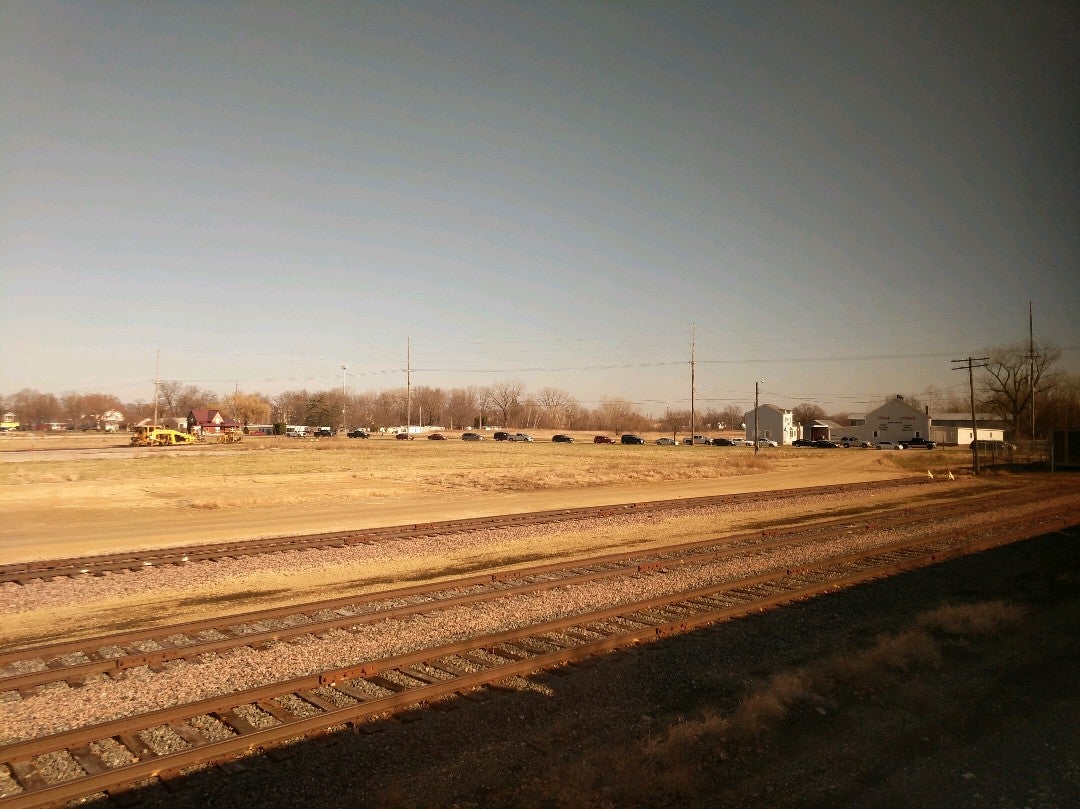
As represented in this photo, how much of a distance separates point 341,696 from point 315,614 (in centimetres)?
378

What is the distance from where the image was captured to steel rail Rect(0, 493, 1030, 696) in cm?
855

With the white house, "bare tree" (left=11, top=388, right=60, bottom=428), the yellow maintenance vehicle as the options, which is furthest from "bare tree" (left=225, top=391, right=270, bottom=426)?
the white house

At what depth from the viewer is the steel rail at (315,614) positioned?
8.55m

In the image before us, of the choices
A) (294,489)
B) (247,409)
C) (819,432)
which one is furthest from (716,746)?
(247,409)

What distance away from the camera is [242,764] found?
595 cm

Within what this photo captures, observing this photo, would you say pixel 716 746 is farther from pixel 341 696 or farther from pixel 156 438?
pixel 156 438

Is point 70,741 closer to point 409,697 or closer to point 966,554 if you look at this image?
point 409,697

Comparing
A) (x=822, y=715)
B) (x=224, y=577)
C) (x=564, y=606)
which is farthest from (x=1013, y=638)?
(x=224, y=577)

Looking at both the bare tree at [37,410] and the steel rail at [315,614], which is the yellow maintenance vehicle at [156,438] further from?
the bare tree at [37,410]

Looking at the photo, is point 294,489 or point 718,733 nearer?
point 718,733

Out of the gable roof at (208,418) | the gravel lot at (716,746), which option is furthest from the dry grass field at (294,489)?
the gable roof at (208,418)

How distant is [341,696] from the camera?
746 cm

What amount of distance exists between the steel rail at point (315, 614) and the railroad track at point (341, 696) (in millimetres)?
445

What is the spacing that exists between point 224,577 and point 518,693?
9369mm
